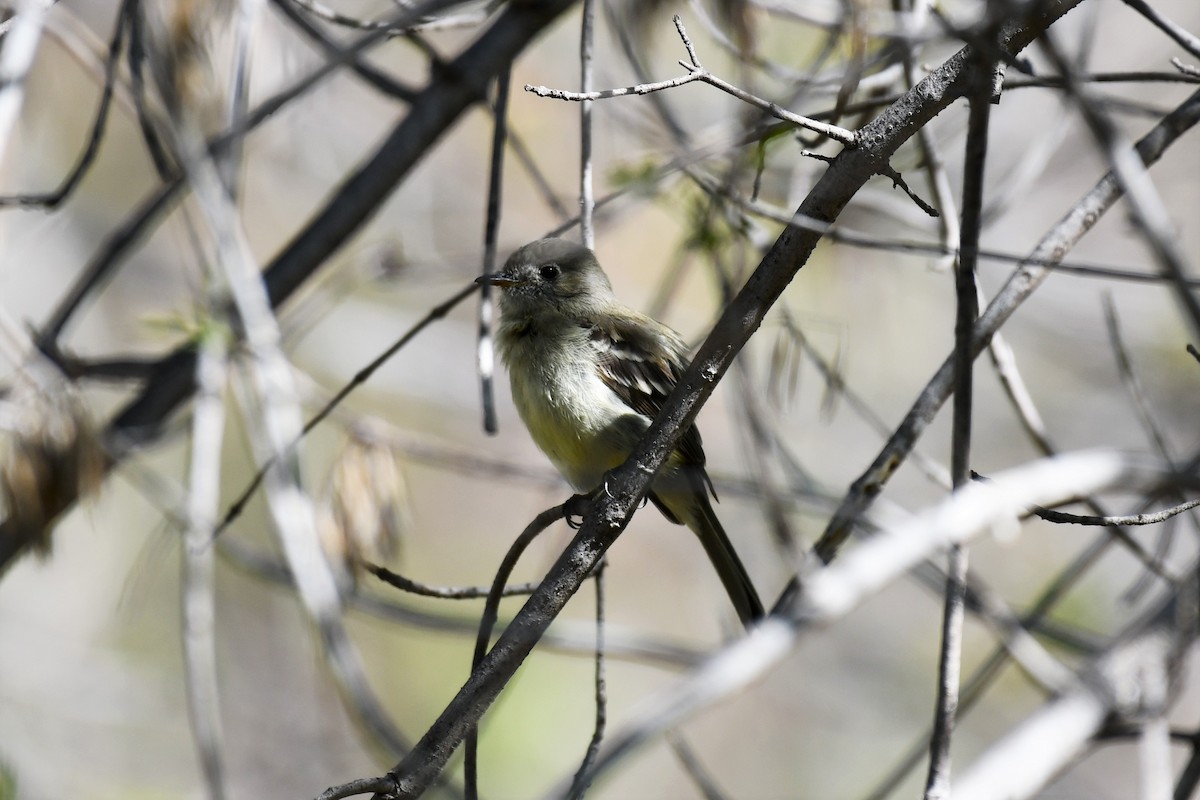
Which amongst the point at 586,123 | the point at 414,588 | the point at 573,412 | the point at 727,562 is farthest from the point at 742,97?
the point at 727,562

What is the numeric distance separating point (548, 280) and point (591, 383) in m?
0.62

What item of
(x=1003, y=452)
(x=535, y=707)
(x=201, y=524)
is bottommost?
(x=201, y=524)

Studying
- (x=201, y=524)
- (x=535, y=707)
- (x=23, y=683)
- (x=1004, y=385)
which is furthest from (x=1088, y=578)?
(x=23, y=683)

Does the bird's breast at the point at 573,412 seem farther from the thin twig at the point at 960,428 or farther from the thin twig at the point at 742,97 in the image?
the thin twig at the point at 742,97

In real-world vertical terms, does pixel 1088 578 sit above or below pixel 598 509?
above

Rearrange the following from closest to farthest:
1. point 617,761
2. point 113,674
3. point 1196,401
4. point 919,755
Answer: point 617,761
point 919,755
point 113,674
point 1196,401

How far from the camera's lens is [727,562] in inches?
161

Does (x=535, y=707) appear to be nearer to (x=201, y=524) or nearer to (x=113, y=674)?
(x=113, y=674)

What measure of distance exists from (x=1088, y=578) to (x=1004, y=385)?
5.15 meters

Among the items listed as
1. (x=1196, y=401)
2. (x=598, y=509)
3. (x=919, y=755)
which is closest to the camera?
(x=598, y=509)

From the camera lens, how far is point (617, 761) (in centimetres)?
137

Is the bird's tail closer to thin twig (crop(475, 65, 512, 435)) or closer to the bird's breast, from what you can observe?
the bird's breast

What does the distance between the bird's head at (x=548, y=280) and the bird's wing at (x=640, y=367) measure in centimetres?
21

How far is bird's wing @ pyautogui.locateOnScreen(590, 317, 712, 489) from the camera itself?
13.4 feet
